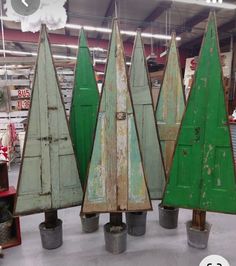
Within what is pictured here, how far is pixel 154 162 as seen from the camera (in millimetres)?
2045

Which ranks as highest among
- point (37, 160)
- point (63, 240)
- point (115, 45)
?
point (115, 45)

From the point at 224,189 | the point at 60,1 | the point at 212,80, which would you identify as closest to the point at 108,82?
the point at 212,80

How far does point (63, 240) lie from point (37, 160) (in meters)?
0.92

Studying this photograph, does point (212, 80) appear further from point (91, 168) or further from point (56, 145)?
point (56, 145)

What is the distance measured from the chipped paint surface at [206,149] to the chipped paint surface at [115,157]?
0.28 meters

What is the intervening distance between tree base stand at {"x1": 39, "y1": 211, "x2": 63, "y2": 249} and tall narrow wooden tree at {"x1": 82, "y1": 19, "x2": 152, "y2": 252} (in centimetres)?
47

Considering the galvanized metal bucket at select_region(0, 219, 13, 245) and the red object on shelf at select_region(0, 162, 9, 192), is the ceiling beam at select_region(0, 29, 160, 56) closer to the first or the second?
the red object on shelf at select_region(0, 162, 9, 192)

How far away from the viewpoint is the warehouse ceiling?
247 inches

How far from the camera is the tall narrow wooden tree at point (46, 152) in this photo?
1.63 metres

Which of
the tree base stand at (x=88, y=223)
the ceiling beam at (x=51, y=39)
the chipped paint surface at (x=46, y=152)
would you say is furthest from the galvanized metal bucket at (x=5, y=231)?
the ceiling beam at (x=51, y=39)

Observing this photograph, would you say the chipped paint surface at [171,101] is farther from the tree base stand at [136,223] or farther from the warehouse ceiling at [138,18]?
the warehouse ceiling at [138,18]

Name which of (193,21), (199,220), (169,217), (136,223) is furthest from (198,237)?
(193,21)

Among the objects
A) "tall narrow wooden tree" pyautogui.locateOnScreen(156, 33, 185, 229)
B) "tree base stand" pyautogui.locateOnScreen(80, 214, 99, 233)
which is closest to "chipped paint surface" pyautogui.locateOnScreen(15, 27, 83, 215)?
"tree base stand" pyautogui.locateOnScreen(80, 214, 99, 233)

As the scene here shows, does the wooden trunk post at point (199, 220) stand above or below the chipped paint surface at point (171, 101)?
below
